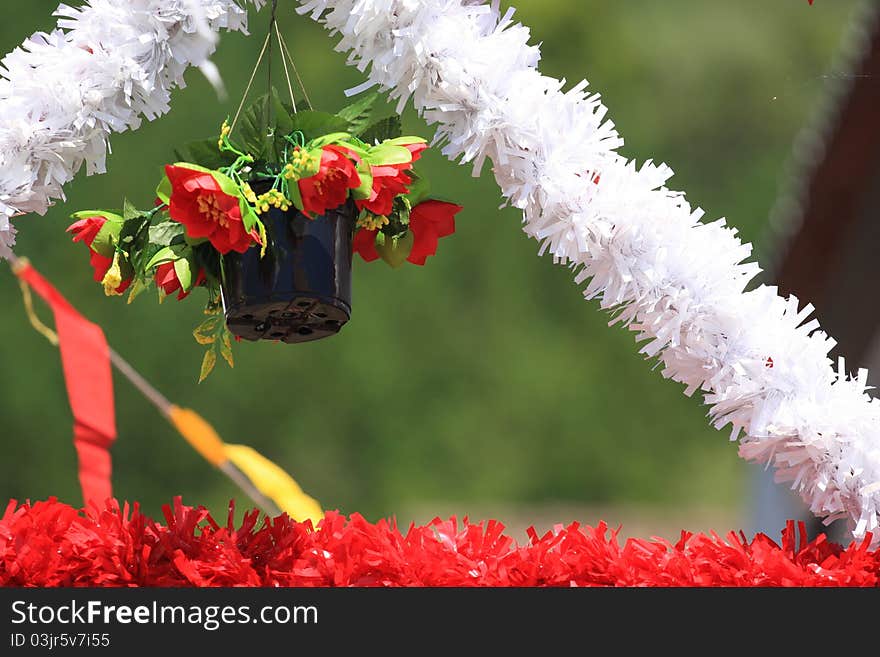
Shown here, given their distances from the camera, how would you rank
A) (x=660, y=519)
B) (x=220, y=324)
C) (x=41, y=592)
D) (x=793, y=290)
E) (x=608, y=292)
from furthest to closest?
(x=660, y=519) → (x=793, y=290) → (x=220, y=324) → (x=608, y=292) → (x=41, y=592)

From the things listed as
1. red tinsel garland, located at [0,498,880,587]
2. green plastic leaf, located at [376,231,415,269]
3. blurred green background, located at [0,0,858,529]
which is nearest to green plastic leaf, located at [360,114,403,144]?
green plastic leaf, located at [376,231,415,269]

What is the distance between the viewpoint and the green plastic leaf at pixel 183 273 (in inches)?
53.7

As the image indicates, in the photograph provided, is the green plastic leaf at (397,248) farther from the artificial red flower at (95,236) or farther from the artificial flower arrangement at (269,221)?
the artificial red flower at (95,236)

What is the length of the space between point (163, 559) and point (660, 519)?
27.1 feet

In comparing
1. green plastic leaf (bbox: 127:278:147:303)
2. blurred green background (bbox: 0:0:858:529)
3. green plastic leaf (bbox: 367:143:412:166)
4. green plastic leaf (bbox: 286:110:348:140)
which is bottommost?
green plastic leaf (bbox: 127:278:147:303)

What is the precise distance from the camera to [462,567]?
1.26 m

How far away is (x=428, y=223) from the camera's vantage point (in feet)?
4.85

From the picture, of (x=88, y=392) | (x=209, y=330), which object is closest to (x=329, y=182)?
(x=209, y=330)

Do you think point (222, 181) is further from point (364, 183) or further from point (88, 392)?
point (88, 392)

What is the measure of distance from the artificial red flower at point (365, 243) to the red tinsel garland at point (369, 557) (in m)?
0.33

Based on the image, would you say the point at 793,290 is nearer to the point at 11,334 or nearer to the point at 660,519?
the point at 660,519

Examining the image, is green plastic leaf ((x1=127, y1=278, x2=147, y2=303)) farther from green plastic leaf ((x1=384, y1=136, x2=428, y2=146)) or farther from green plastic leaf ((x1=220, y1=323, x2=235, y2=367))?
green plastic leaf ((x1=384, y1=136, x2=428, y2=146))

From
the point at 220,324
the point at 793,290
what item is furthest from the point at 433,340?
the point at 220,324

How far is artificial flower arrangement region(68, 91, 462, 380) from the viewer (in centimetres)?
131
